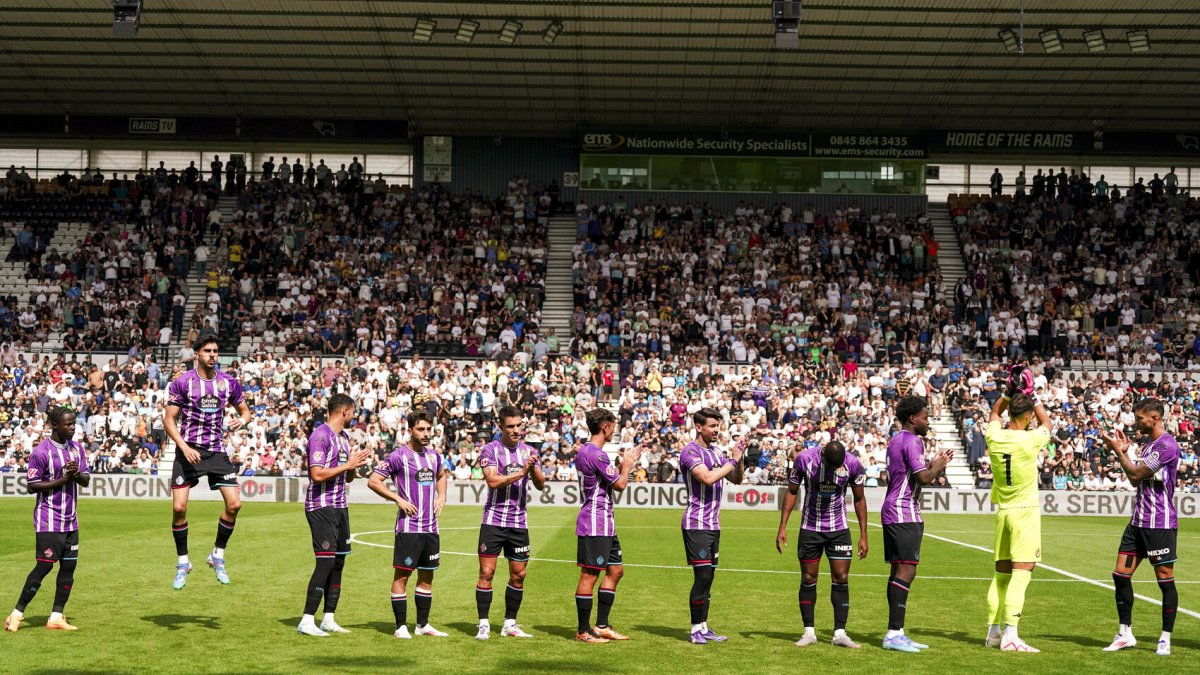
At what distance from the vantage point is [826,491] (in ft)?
41.7

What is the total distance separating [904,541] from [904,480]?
59 cm

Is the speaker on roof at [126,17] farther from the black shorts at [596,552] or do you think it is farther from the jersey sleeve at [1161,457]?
the jersey sleeve at [1161,457]

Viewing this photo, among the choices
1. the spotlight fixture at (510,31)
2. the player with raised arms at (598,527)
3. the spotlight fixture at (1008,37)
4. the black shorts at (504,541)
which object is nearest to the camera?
the player with raised arms at (598,527)

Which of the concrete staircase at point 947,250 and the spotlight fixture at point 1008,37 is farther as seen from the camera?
the concrete staircase at point 947,250

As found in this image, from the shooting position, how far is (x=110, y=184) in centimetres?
5050

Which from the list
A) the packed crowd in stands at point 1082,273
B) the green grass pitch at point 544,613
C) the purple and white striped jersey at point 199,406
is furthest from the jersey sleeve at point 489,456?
the packed crowd in stands at point 1082,273

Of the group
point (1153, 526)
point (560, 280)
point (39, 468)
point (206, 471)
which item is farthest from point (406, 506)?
point (560, 280)

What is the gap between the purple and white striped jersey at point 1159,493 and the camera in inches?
495

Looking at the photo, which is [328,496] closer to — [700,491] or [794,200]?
[700,491]

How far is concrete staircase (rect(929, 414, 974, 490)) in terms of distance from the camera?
35.7 m

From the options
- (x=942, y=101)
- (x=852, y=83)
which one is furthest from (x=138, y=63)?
(x=942, y=101)

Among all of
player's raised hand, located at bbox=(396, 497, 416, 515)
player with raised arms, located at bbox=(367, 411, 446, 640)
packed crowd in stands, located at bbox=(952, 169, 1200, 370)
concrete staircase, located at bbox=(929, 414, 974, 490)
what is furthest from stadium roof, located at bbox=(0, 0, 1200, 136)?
player's raised hand, located at bbox=(396, 497, 416, 515)

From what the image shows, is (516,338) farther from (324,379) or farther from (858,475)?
(858,475)

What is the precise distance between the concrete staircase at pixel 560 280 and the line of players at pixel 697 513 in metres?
29.3
